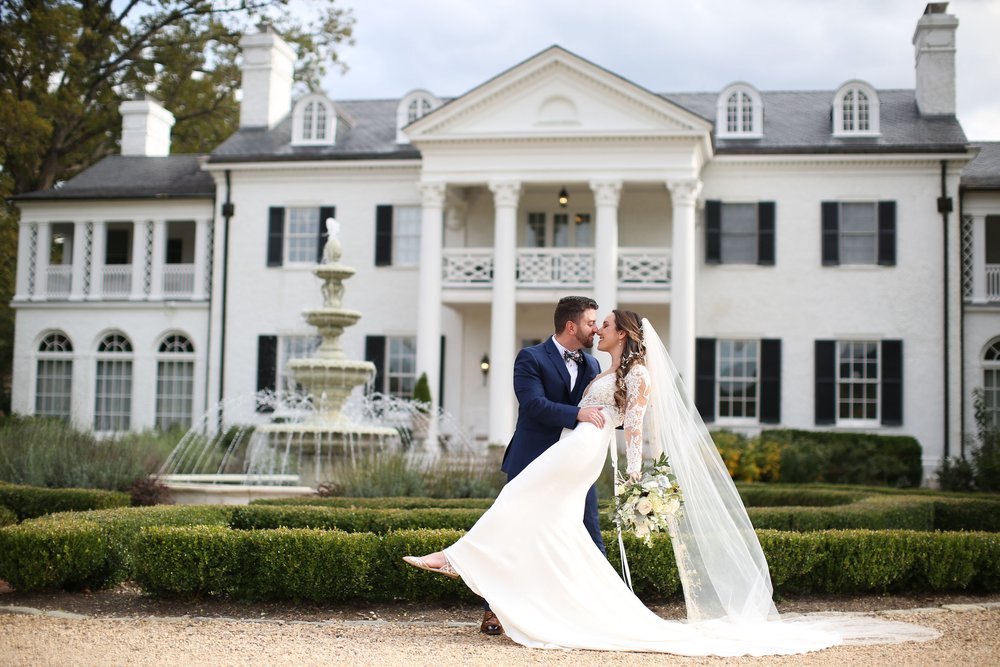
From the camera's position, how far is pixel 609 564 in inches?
277

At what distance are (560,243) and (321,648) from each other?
19.4 meters

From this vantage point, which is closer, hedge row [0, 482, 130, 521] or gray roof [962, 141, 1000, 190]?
hedge row [0, 482, 130, 521]

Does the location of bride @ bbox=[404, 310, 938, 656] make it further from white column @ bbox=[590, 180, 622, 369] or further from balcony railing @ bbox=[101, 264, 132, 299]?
balcony railing @ bbox=[101, 264, 132, 299]

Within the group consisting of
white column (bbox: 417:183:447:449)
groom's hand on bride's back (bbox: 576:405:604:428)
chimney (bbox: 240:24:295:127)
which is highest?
chimney (bbox: 240:24:295:127)

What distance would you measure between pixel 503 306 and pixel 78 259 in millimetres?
10994

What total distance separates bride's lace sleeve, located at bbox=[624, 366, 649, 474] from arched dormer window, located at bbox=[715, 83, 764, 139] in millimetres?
18994

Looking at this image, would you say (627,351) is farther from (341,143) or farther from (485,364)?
(341,143)

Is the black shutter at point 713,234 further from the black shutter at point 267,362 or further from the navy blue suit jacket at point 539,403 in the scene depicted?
the navy blue suit jacket at point 539,403

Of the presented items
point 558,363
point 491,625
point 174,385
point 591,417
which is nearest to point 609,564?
point 491,625

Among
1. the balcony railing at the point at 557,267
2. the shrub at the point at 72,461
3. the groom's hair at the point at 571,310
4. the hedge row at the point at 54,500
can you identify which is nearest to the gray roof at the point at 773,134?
the balcony railing at the point at 557,267

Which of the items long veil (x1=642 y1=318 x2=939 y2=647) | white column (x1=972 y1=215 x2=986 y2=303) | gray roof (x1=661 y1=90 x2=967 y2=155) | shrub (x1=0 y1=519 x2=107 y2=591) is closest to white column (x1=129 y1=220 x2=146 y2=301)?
gray roof (x1=661 y1=90 x2=967 y2=155)

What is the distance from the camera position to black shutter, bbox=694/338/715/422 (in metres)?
23.6

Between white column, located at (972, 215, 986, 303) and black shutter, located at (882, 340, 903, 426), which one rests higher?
white column, located at (972, 215, 986, 303)

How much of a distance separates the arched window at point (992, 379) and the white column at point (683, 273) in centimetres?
628
